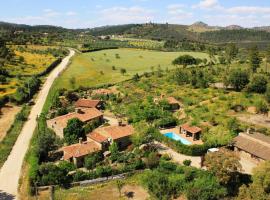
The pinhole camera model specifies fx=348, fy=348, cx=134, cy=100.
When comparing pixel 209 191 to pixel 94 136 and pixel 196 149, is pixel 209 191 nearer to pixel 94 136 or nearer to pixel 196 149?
pixel 196 149

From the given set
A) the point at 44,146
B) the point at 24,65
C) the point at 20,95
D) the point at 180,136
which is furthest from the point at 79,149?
the point at 24,65

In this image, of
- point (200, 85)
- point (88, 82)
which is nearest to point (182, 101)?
point (200, 85)

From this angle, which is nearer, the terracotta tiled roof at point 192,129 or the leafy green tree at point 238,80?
the terracotta tiled roof at point 192,129

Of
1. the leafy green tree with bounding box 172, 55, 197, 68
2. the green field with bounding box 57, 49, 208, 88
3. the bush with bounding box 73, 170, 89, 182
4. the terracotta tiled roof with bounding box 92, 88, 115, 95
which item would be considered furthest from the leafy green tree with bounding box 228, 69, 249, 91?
the bush with bounding box 73, 170, 89, 182

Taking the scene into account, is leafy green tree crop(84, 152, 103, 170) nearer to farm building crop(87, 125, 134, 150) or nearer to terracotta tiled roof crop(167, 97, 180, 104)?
farm building crop(87, 125, 134, 150)

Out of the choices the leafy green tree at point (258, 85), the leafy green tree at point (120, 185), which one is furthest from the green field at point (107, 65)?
the leafy green tree at point (120, 185)

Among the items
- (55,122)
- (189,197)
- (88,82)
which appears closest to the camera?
(189,197)

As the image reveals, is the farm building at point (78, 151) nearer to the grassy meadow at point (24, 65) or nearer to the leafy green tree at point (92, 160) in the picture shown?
the leafy green tree at point (92, 160)
